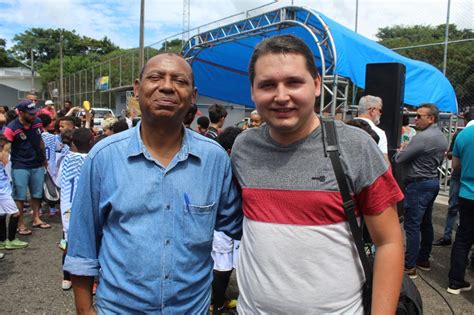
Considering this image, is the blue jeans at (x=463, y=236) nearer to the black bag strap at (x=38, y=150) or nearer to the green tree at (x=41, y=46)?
the black bag strap at (x=38, y=150)

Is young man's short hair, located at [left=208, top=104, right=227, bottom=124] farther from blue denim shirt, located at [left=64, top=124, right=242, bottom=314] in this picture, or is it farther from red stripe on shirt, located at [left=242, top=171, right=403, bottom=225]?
red stripe on shirt, located at [left=242, top=171, right=403, bottom=225]

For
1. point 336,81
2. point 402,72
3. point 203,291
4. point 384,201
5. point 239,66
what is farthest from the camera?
point 239,66

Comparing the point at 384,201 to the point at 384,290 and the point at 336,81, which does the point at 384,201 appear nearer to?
the point at 384,290

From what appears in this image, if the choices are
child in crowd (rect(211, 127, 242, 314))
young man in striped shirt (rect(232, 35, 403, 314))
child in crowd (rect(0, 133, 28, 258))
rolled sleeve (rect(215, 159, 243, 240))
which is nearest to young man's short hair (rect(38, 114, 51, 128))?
child in crowd (rect(0, 133, 28, 258))

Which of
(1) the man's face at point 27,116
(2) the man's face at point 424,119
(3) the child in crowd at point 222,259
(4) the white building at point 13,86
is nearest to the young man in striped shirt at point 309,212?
(3) the child in crowd at point 222,259

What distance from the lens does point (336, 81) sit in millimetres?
6480

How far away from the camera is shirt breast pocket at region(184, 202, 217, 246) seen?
1490mm

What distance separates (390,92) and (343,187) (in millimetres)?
4056

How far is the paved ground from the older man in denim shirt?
2515 mm

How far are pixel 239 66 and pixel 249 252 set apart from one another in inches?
419

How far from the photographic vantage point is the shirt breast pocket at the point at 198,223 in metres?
1.49

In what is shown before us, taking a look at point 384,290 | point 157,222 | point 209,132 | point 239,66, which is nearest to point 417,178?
point 209,132

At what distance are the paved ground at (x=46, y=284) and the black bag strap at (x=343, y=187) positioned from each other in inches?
106

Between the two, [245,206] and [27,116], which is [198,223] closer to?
[245,206]
